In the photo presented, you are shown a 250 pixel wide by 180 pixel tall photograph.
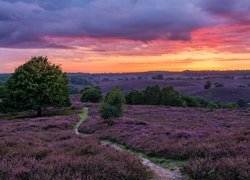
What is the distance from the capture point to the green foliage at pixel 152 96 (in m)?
103

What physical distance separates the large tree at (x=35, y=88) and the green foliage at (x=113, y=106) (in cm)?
2663

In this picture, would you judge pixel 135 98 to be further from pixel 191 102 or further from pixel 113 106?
pixel 113 106

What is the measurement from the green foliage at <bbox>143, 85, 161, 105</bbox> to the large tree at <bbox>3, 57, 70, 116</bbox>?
1497 inches

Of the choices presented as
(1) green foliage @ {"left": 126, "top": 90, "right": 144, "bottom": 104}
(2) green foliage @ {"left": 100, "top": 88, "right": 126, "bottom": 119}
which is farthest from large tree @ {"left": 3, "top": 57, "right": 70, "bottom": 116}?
(1) green foliage @ {"left": 126, "top": 90, "right": 144, "bottom": 104}

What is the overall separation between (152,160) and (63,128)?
22.5m

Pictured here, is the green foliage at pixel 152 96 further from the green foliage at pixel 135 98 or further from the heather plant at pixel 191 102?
the heather plant at pixel 191 102

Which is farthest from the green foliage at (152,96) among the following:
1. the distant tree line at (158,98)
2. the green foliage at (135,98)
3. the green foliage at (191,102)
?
the green foliage at (191,102)

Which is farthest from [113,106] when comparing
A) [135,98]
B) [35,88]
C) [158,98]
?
[135,98]

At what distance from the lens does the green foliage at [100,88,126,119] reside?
40125mm

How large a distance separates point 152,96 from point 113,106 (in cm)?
6373

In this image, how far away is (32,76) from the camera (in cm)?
6650

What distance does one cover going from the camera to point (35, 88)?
6506 cm

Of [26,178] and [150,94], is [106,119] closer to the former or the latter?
[26,178]

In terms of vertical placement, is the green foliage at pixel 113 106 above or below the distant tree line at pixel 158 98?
above
